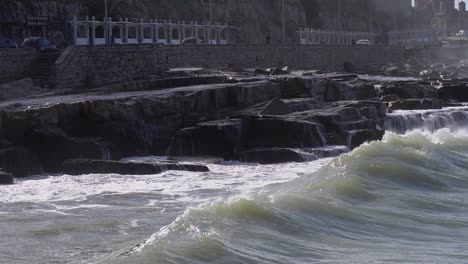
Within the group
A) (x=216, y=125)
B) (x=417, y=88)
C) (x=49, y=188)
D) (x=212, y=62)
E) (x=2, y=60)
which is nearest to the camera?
(x=49, y=188)

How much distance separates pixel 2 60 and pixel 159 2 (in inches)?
1284

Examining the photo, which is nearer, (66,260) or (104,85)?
(66,260)

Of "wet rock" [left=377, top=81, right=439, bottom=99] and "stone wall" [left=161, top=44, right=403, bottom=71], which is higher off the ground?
"stone wall" [left=161, top=44, right=403, bottom=71]

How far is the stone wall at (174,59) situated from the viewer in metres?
33.8

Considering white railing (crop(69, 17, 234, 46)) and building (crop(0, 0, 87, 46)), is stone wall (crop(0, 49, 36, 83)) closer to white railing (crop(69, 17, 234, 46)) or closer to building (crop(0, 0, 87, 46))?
white railing (crop(69, 17, 234, 46))

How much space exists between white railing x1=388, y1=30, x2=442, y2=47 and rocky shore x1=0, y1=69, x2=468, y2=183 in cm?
7147

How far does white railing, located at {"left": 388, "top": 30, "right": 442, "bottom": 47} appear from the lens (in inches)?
3971

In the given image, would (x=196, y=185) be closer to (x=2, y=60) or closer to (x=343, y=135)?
(x=343, y=135)

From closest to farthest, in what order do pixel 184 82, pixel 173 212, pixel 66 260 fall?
pixel 66 260, pixel 173 212, pixel 184 82

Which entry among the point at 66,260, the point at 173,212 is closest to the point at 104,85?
the point at 173,212

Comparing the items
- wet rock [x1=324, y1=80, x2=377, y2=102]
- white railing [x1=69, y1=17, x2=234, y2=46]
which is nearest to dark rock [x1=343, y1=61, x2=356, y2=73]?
white railing [x1=69, y1=17, x2=234, y2=46]

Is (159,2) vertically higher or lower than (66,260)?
higher

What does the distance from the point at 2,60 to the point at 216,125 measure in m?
10.2

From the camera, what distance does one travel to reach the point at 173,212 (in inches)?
635
